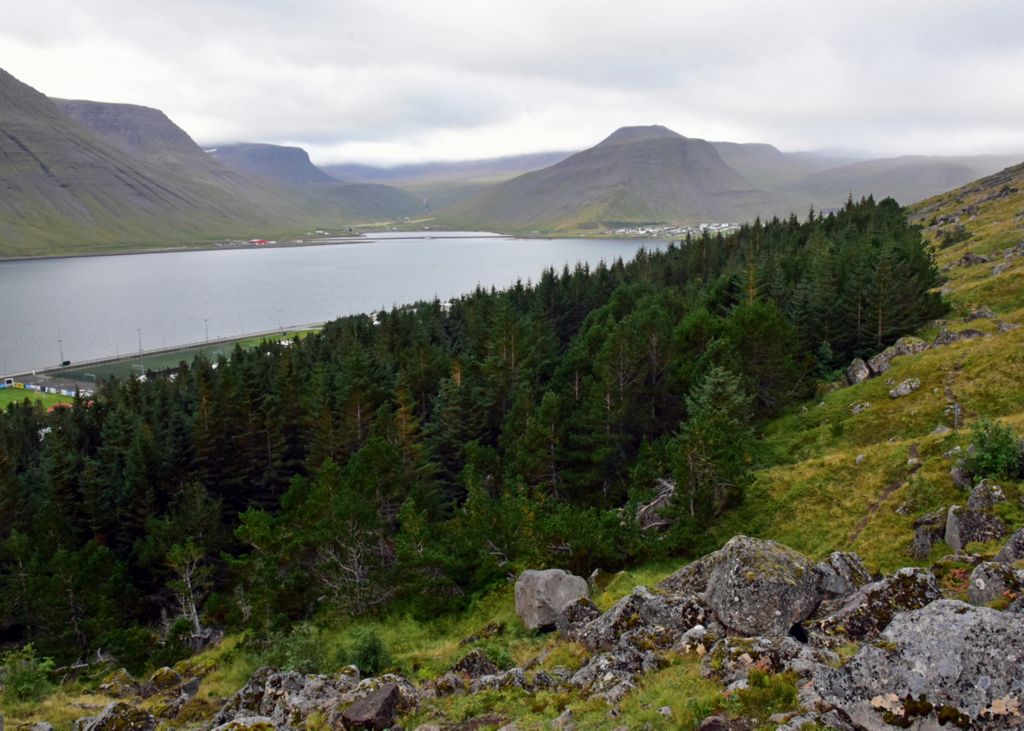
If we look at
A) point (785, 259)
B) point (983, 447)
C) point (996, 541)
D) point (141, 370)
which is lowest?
point (141, 370)

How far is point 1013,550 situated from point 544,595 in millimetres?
14248

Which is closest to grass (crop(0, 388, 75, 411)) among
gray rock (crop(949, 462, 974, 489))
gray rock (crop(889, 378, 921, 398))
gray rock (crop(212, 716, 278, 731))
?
gray rock (crop(212, 716, 278, 731))

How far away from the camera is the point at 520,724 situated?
1463 centimetres

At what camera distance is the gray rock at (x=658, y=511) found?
103 ft

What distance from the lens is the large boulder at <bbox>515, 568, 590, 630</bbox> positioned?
74.8 ft

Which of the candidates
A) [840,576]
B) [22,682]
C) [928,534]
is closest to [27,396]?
[22,682]

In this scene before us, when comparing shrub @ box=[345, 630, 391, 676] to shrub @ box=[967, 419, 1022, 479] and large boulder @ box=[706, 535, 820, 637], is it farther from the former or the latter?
shrub @ box=[967, 419, 1022, 479]

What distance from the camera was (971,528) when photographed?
20.6m

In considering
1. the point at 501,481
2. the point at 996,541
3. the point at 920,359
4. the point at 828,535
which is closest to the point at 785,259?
the point at 920,359

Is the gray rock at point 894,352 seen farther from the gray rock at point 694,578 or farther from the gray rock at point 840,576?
the gray rock at point 694,578

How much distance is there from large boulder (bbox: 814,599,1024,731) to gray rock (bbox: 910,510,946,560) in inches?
539

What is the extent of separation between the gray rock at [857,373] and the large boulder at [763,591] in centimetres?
3679

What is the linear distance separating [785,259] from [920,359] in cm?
4376

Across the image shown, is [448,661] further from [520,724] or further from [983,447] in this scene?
[983,447]
